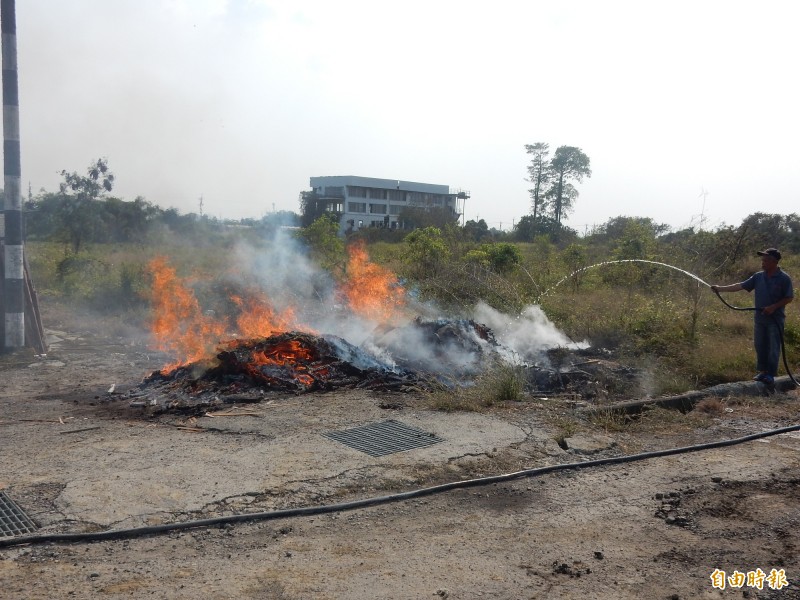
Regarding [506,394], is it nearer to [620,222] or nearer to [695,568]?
[695,568]

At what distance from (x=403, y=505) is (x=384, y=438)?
167 centimetres

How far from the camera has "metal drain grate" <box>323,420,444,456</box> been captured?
6.19 meters

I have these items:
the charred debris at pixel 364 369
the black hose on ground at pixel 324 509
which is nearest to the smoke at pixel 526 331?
the charred debris at pixel 364 369

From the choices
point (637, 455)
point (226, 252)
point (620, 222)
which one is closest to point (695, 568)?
point (637, 455)

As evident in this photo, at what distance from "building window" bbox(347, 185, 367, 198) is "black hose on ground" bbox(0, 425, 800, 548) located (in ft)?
200

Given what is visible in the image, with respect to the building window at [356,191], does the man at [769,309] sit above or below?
below

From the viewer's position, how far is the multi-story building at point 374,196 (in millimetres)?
63531

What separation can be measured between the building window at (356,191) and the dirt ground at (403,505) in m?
58.9

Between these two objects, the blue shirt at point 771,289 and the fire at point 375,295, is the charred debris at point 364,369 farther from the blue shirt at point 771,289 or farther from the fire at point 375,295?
the blue shirt at point 771,289

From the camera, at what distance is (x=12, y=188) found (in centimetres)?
1193

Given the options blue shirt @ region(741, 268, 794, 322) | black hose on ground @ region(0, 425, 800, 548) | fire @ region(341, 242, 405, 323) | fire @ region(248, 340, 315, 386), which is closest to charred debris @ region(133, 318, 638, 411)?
fire @ region(248, 340, 315, 386)

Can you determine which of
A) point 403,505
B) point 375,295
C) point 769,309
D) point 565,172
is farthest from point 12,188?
point 565,172

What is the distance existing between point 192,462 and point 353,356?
4159mm

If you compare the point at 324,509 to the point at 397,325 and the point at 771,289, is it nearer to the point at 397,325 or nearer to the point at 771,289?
the point at 397,325
